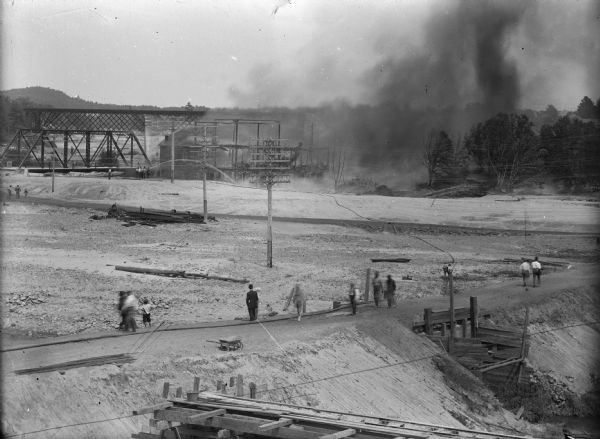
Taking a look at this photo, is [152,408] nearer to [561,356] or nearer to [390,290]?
[390,290]

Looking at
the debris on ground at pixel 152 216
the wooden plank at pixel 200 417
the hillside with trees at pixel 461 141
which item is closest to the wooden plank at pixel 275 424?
the wooden plank at pixel 200 417

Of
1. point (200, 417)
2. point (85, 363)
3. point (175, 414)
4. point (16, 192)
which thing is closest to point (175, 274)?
point (85, 363)

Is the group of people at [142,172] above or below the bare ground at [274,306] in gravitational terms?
above

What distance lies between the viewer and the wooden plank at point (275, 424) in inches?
518

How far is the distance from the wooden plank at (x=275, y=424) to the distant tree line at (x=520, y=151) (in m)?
60.6

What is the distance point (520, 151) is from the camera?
243ft

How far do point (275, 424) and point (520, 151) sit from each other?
2517 inches

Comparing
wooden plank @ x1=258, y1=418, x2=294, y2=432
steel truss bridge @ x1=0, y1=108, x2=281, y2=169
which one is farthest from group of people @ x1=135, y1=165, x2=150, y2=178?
wooden plank @ x1=258, y1=418, x2=294, y2=432

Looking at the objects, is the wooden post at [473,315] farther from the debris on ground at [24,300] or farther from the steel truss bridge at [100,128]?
the steel truss bridge at [100,128]

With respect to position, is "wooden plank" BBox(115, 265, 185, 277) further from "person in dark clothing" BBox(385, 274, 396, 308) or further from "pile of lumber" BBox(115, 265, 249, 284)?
"person in dark clothing" BBox(385, 274, 396, 308)

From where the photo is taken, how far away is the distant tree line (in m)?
72.1

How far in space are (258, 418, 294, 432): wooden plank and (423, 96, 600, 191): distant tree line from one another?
2385 inches

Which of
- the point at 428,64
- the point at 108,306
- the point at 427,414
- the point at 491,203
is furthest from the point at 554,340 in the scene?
the point at 428,64

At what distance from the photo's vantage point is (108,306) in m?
28.3
